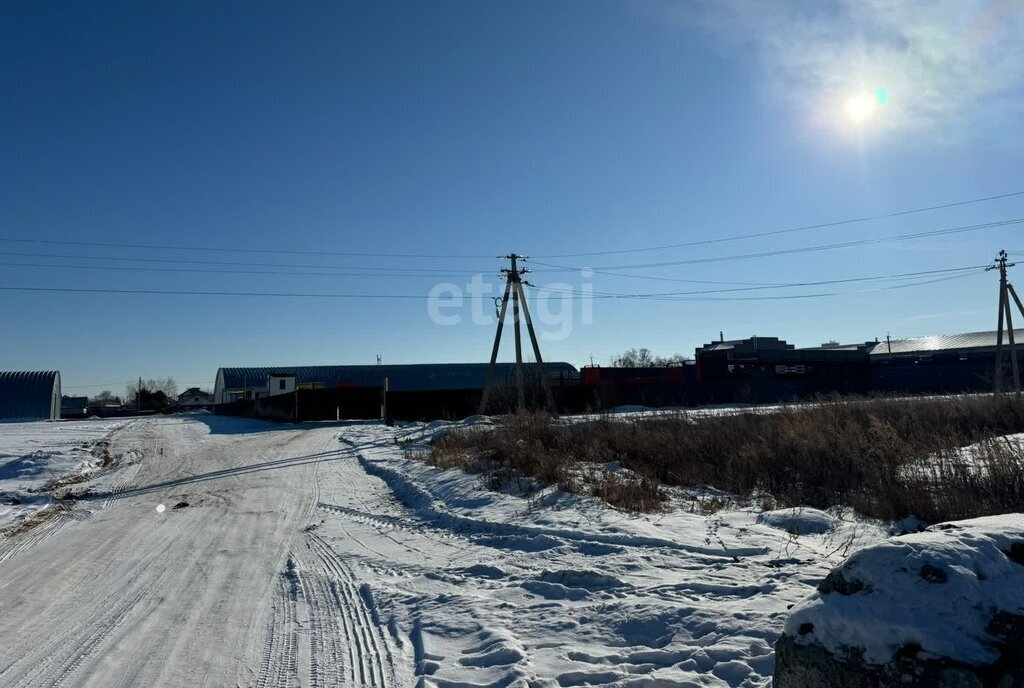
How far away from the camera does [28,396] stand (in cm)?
5328

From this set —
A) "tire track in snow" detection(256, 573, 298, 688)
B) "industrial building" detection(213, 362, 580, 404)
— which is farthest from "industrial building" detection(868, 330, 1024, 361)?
"tire track in snow" detection(256, 573, 298, 688)

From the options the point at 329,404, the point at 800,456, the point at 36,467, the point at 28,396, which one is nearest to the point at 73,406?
the point at 28,396

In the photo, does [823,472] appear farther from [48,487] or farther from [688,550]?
[48,487]

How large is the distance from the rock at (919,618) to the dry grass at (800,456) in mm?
4572

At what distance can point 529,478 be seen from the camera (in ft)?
34.1

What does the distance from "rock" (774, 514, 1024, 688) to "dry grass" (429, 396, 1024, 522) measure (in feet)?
15.0

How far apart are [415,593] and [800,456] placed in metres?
6.69

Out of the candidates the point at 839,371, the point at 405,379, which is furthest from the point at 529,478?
the point at 405,379

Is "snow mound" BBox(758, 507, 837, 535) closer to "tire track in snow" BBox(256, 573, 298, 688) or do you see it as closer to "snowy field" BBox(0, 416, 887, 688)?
"snowy field" BBox(0, 416, 887, 688)

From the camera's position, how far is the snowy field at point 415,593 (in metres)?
4.05

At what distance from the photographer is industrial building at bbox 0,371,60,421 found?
2046 inches

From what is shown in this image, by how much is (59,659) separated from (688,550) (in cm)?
478

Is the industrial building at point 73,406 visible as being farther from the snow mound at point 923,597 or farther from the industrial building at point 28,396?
the snow mound at point 923,597

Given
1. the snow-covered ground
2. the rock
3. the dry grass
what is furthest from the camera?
the snow-covered ground
